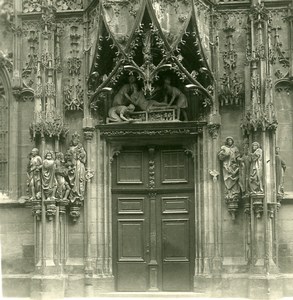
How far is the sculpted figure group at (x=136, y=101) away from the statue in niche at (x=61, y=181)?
1.66 m

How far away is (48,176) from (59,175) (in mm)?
349

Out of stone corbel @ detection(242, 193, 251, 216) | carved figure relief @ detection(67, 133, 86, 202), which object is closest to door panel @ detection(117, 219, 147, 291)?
carved figure relief @ detection(67, 133, 86, 202)

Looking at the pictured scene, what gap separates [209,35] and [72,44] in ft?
11.3

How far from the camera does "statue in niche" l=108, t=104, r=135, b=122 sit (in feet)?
46.3

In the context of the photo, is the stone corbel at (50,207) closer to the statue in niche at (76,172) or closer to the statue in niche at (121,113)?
the statue in niche at (76,172)

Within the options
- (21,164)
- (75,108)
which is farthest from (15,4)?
(21,164)

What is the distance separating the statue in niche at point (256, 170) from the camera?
12.9m

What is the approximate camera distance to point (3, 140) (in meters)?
14.7

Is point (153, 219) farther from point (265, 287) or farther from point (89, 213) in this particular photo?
point (265, 287)

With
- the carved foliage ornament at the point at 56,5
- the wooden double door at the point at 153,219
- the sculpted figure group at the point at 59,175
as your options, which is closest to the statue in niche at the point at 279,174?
the wooden double door at the point at 153,219

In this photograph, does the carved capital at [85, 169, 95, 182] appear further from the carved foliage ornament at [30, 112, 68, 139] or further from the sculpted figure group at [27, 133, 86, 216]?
the carved foliage ornament at [30, 112, 68, 139]

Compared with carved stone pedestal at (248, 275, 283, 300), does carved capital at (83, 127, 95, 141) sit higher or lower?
higher

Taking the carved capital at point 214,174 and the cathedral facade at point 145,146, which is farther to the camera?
the carved capital at point 214,174

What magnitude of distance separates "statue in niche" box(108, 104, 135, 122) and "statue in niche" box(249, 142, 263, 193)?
10.5ft
